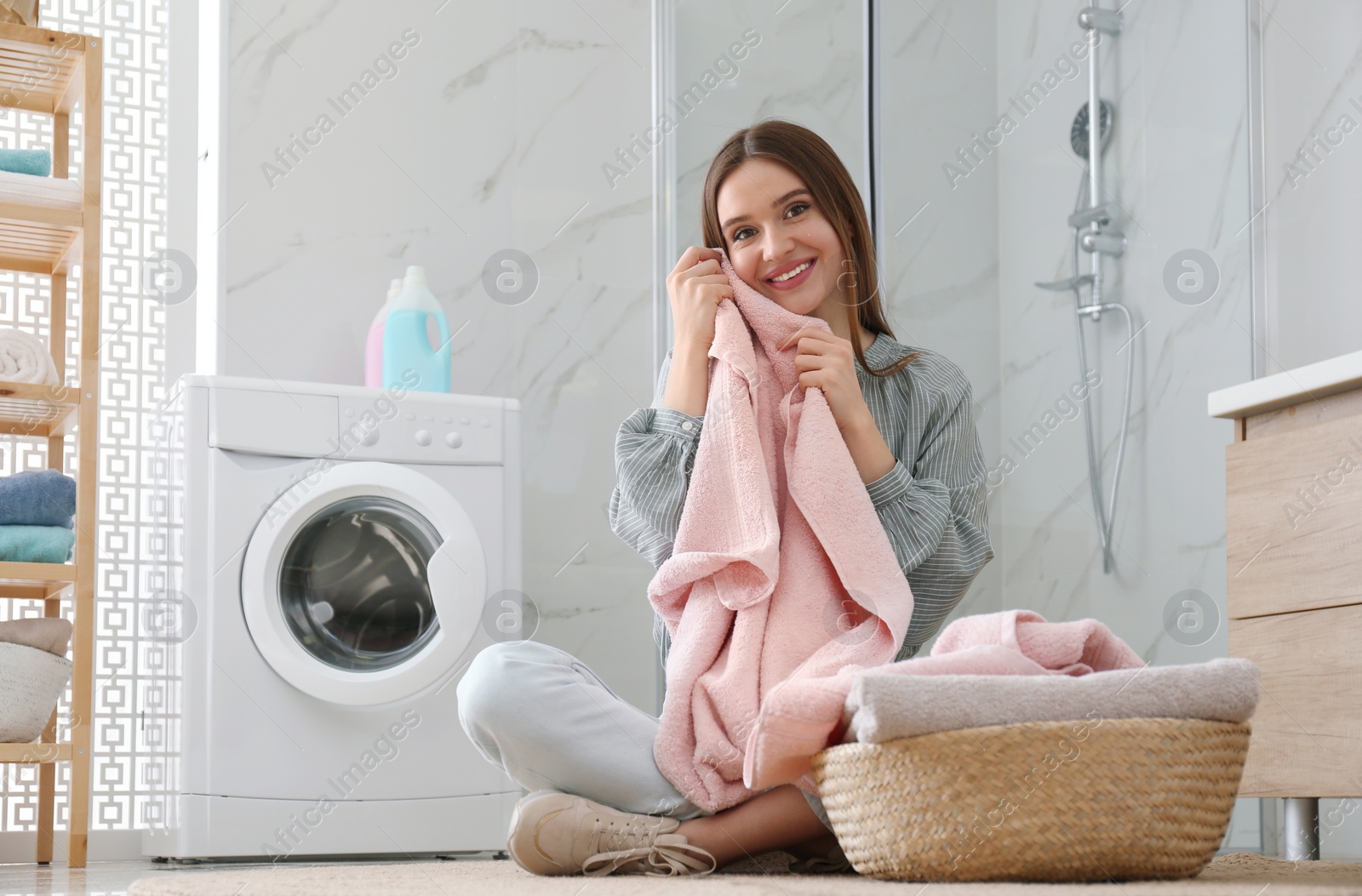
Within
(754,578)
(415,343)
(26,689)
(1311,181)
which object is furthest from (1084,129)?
(26,689)

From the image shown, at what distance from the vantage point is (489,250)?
2727mm

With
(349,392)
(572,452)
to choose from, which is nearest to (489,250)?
(572,452)

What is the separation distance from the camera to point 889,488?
1393 mm

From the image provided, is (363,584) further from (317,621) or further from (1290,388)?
(1290,388)

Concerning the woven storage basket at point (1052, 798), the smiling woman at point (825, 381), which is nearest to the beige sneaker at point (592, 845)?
the smiling woman at point (825, 381)

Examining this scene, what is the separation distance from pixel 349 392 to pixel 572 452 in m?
0.63

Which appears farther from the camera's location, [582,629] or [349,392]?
[582,629]

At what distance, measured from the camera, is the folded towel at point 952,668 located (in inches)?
41.2

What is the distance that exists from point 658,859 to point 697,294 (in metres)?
0.63

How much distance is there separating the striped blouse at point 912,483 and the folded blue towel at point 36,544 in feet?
3.76

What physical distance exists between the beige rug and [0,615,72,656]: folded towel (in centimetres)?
99

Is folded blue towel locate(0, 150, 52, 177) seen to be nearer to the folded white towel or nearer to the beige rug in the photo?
the beige rug

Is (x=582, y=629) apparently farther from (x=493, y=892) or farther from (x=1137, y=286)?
(x=493, y=892)

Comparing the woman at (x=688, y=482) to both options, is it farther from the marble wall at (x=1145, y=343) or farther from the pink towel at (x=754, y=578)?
the marble wall at (x=1145, y=343)
